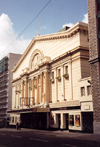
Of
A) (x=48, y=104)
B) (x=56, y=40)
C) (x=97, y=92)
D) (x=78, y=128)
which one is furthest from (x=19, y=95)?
(x=97, y=92)

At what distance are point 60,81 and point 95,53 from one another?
12356mm

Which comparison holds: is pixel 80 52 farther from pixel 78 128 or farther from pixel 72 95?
pixel 78 128

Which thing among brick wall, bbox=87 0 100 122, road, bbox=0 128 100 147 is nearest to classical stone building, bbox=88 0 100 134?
brick wall, bbox=87 0 100 122

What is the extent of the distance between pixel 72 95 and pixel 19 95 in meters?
25.7

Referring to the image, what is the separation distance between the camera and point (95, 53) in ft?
89.7

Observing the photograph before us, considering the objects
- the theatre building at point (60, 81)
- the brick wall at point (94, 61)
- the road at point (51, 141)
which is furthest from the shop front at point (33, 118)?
the road at point (51, 141)

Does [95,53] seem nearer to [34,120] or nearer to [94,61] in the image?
[94,61]

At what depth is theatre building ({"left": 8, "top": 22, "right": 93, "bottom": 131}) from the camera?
102 ft

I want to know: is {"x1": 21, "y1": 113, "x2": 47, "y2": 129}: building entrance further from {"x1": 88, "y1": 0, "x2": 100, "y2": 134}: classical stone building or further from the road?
the road

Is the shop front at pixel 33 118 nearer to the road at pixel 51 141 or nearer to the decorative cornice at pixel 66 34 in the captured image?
the decorative cornice at pixel 66 34

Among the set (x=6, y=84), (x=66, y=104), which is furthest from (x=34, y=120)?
(x=6, y=84)

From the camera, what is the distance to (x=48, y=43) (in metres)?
42.9

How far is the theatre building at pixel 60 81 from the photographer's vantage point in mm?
31016

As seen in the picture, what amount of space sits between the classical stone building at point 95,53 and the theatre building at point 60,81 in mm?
1948
